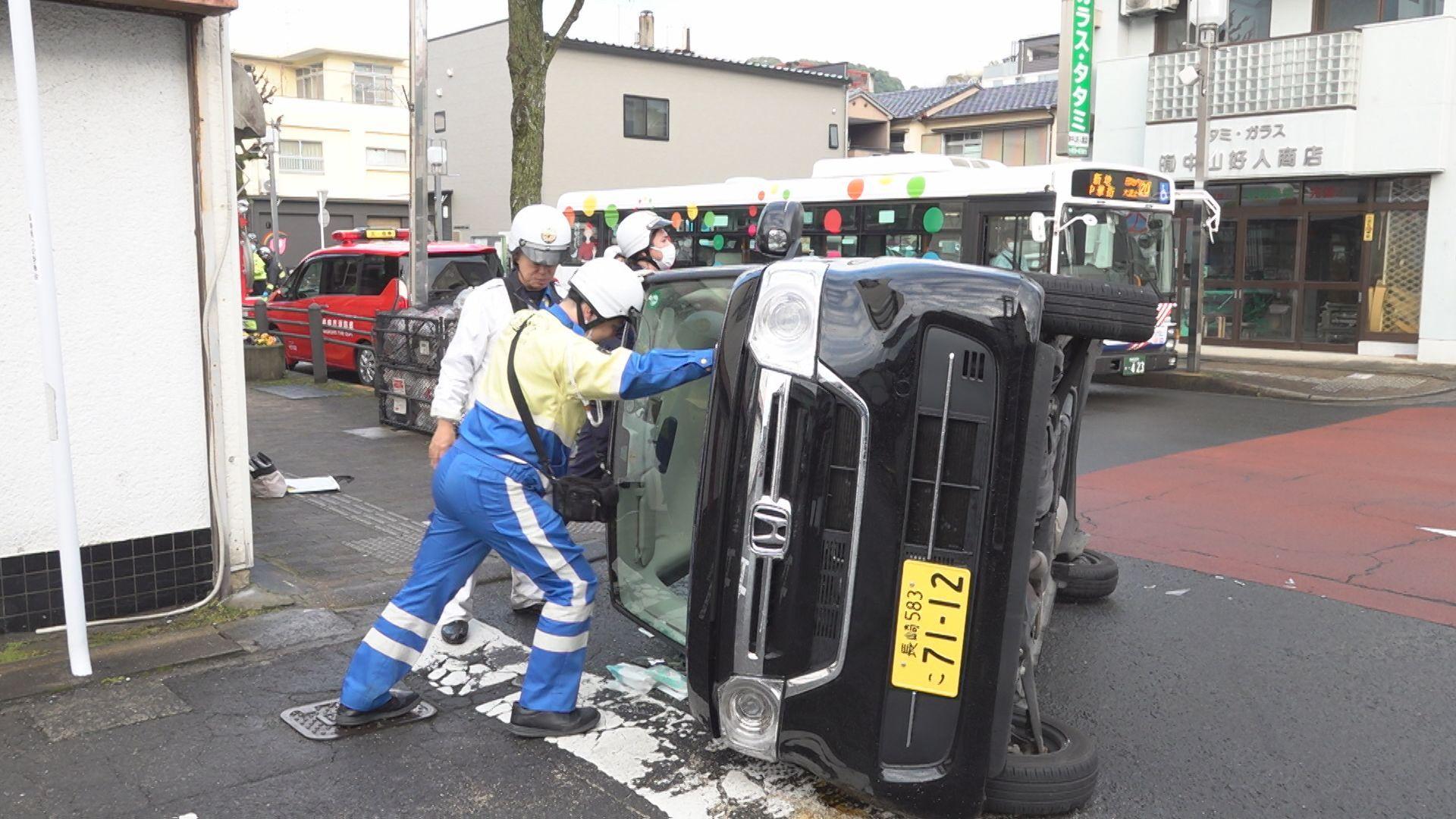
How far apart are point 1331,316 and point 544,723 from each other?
18.3 m

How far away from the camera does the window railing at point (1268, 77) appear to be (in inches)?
720

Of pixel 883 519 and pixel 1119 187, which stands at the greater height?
pixel 1119 187

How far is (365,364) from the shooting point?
14.7m

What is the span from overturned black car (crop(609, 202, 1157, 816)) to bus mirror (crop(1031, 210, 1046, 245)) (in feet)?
30.5

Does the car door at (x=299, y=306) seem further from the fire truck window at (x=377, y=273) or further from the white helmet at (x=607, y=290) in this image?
the white helmet at (x=607, y=290)

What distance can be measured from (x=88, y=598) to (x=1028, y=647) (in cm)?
404

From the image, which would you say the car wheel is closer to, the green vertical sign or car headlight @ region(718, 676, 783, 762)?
car headlight @ region(718, 676, 783, 762)

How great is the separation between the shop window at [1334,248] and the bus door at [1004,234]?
818 centimetres

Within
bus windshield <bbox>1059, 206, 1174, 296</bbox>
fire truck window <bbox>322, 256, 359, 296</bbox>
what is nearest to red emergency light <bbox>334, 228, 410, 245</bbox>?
fire truck window <bbox>322, 256, 359, 296</bbox>

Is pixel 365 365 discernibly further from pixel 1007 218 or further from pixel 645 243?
pixel 645 243

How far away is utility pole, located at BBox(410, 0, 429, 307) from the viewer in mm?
13859

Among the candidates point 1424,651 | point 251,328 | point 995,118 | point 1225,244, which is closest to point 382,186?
point 995,118

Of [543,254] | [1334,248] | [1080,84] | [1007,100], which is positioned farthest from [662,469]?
[1007,100]

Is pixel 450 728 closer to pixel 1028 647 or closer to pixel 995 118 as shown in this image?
pixel 1028 647
